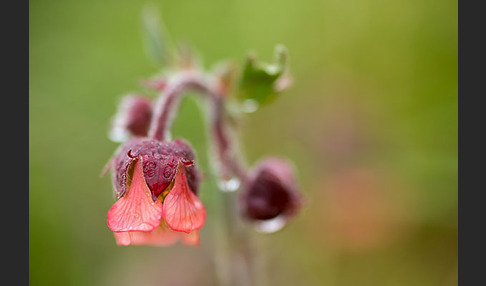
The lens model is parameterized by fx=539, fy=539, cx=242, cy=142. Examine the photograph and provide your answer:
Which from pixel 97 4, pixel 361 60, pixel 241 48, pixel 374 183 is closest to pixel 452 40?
pixel 361 60

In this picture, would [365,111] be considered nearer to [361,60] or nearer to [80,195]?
[361,60]

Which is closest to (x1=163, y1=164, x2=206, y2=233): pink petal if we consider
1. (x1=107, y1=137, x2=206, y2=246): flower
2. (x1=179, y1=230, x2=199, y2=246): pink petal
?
(x1=107, y1=137, x2=206, y2=246): flower

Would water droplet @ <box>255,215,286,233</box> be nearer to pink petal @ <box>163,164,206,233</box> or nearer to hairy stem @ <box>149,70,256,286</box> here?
hairy stem @ <box>149,70,256,286</box>

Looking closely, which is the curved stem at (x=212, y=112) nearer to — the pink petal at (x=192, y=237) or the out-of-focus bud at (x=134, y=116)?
the out-of-focus bud at (x=134, y=116)

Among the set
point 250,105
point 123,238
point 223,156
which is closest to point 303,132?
point 250,105

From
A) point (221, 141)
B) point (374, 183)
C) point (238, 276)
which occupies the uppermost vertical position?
point (221, 141)

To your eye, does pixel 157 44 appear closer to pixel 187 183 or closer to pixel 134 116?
pixel 134 116
